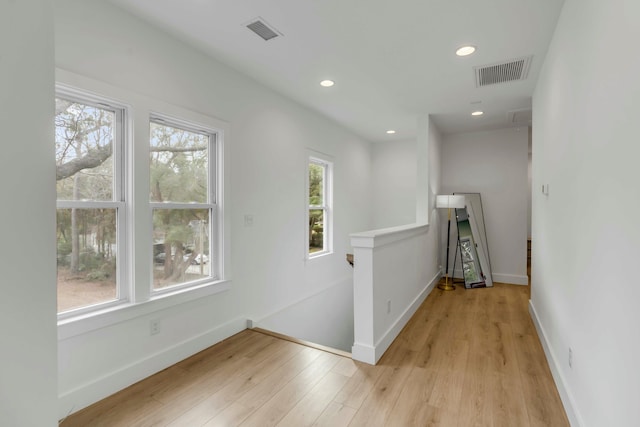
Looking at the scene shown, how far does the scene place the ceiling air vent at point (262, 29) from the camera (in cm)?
224

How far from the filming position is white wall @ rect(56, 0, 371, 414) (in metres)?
1.95

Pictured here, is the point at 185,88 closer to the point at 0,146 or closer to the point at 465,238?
the point at 0,146

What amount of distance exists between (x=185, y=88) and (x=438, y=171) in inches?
161

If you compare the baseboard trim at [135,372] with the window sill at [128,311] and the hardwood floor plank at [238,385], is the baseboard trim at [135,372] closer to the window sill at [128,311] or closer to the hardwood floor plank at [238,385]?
the window sill at [128,311]

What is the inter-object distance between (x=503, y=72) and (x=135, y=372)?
4083 millimetres

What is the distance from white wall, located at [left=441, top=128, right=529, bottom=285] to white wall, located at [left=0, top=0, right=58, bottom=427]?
18.2 feet

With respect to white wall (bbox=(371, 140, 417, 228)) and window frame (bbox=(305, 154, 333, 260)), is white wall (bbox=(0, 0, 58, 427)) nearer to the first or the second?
window frame (bbox=(305, 154, 333, 260))

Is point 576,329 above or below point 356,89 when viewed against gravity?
below

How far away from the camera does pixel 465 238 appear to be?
16.7ft

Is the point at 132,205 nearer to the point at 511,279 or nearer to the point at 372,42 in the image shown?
the point at 372,42

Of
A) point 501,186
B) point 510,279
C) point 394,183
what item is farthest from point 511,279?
point 394,183

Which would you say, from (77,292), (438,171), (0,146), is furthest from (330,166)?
(0,146)

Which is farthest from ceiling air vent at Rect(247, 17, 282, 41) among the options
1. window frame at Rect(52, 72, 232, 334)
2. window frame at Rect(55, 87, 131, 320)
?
window frame at Rect(55, 87, 131, 320)

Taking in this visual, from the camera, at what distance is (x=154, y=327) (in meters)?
2.34
